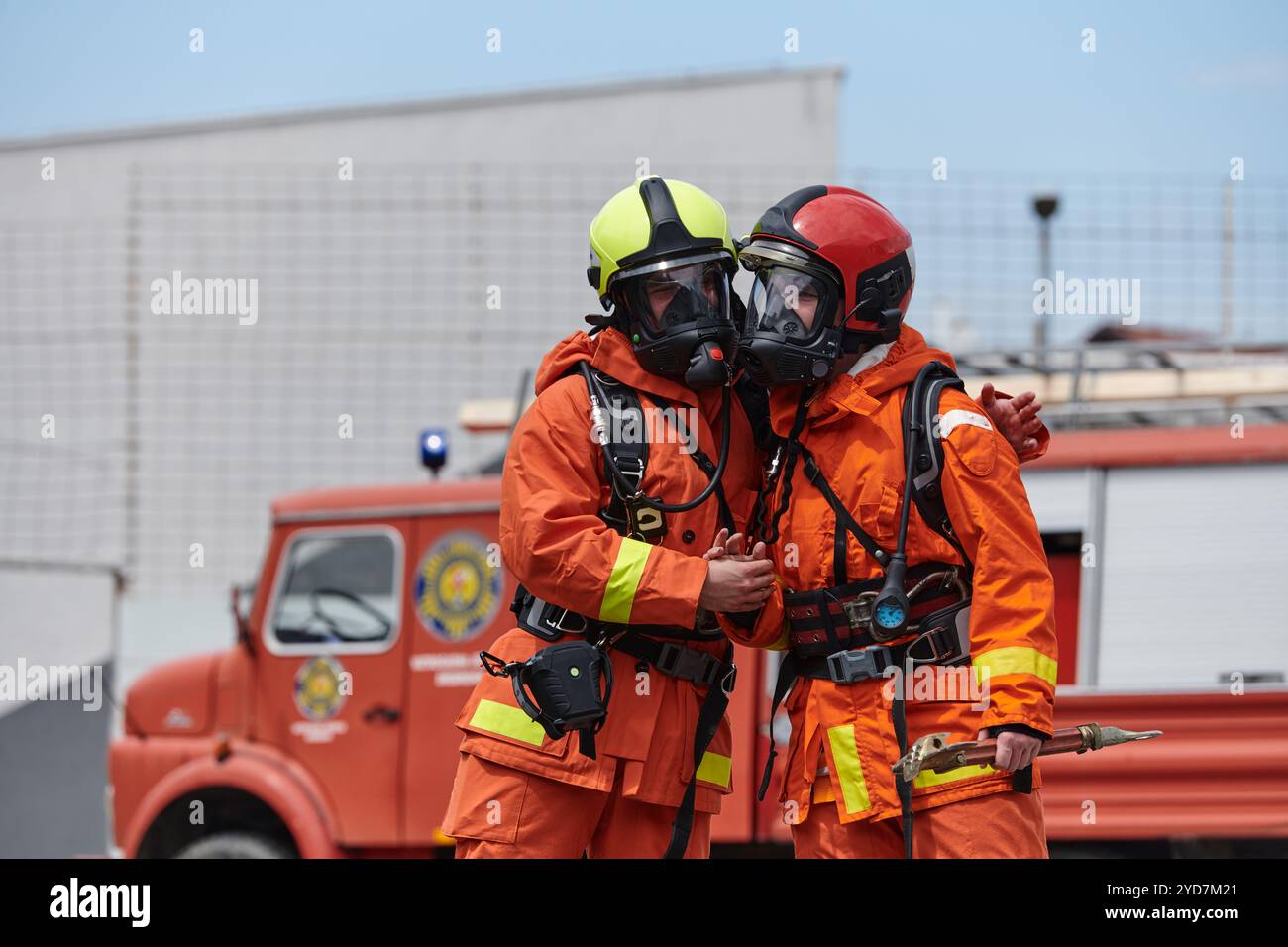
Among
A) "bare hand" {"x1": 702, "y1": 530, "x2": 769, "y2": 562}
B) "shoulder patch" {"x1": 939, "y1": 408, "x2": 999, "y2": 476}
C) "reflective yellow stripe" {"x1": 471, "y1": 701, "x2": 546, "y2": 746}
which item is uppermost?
"shoulder patch" {"x1": 939, "y1": 408, "x2": 999, "y2": 476}

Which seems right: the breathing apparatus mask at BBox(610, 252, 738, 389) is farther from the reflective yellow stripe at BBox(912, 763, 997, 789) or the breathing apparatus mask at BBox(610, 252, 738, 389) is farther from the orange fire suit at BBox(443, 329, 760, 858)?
the reflective yellow stripe at BBox(912, 763, 997, 789)

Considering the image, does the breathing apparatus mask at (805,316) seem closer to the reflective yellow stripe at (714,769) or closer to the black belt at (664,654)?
the black belt at (664,654)

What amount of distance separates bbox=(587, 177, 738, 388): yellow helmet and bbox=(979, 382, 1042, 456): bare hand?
0.66 meters

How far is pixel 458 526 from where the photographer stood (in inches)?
266

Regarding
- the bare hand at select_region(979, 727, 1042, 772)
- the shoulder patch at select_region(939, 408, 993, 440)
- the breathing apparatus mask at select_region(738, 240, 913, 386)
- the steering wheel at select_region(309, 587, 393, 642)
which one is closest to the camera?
the bare hand at select_region(979, 727, 1042, 772)

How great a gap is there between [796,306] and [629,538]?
2.29 feet

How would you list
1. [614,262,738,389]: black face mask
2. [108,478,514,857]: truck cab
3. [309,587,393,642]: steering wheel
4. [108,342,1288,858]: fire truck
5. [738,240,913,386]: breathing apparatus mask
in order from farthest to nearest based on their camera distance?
[309,587,393,642]: steering wheel, [108,478,514,857]: truck cab, [108,342,1288,858]: fire truck, [614,262,738,389]: black face mask, [738,240,913,386]: breathing apparatus mask

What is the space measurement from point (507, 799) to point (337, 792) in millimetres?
3335

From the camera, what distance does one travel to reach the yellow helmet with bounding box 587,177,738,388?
144 inches

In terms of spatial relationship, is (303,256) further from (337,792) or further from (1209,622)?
(1209,622)

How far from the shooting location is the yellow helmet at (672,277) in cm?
365

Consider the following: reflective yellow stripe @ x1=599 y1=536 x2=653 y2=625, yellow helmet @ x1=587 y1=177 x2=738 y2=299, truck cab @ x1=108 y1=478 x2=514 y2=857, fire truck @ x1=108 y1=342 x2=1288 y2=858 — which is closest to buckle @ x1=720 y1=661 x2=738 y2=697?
reflective yellow stripe @ x1=599 y1=536 x2=653 y2=625

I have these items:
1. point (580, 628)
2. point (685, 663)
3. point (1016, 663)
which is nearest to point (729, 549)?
point (685, 663)

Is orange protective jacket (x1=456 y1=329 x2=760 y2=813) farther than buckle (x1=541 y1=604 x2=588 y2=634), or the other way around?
buckle (x1=541 y1=604 x2=588 y2=634)
